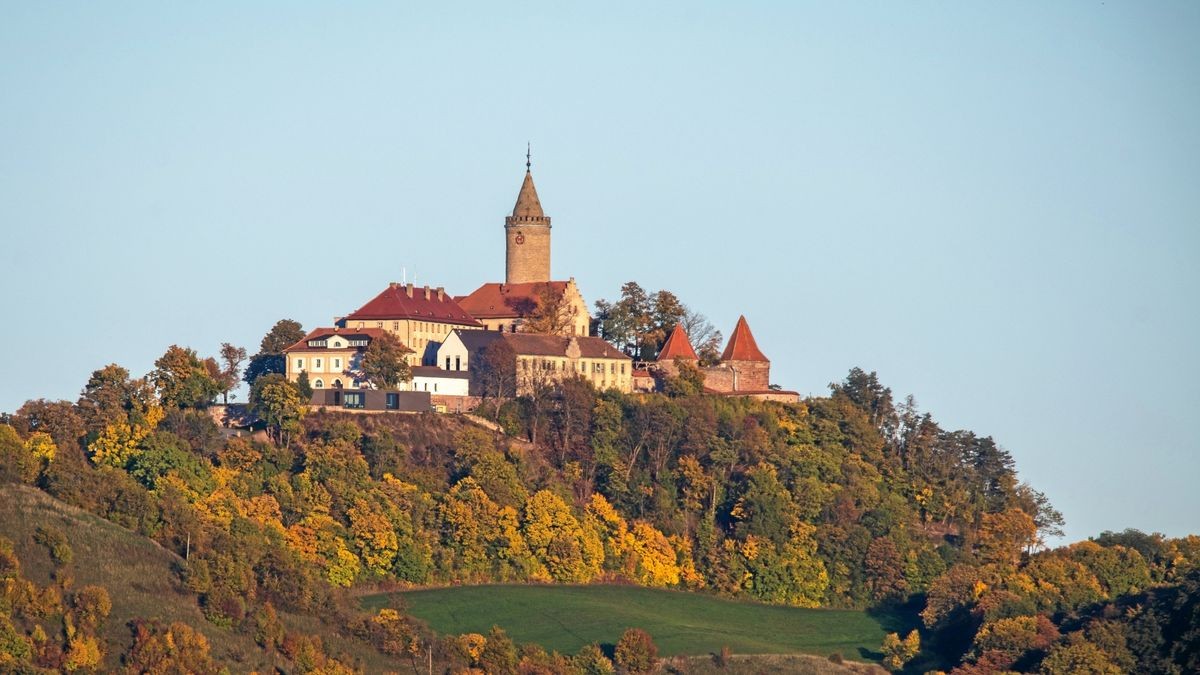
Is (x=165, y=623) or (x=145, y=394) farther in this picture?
(x=145, y=394)

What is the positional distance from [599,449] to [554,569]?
28.0 ft

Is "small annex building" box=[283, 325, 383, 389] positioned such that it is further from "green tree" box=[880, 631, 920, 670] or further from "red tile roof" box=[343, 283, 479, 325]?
"green tree" box=[880, 631, 920, 670]

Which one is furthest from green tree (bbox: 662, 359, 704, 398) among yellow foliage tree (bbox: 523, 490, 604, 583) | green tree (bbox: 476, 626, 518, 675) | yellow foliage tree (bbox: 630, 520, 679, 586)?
green tree (bbox: 476, 626, 518, 675)

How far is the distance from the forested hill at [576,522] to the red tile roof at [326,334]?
6.21 m

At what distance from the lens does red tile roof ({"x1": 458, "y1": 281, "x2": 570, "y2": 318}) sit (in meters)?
128

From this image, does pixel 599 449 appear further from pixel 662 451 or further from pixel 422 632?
pixel 422 632

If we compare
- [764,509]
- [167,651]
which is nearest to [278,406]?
[764,509]

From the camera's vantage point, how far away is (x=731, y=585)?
11169 centimetres

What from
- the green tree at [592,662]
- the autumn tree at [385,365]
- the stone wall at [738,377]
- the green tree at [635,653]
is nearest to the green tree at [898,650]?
the green tree at [635,653]

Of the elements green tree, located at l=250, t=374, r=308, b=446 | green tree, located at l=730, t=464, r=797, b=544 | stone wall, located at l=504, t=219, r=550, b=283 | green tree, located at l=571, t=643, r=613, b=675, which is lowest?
green tree, located at l=571, t=643, r=613, b=675

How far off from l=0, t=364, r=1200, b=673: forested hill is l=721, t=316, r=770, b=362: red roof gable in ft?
12.7

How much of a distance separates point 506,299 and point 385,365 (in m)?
14.1

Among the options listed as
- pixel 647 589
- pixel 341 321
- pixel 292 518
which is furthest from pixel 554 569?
pixel 341 321

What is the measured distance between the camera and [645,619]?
10388 cm
